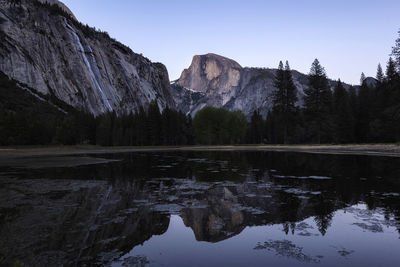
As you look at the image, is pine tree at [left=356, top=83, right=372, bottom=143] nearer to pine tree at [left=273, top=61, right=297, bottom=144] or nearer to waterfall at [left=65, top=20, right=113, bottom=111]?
pine tree at [left=273, top=61, right=297, bottom=144]

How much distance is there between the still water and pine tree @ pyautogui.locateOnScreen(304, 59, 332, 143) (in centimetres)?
5536

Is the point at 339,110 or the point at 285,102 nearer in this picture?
the point at 339,110

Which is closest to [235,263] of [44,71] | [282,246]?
[282,246]

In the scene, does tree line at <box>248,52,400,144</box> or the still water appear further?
tree line at <box>248,52,400,144</box>

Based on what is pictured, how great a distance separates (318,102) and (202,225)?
69298mm

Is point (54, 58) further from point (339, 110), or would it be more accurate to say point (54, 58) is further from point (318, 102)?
point (339, 110)

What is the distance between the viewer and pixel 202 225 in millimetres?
9891

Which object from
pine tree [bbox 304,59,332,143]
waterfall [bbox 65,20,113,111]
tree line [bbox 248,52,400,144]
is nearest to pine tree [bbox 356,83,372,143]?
tree line [bbox 248,52,400,144]

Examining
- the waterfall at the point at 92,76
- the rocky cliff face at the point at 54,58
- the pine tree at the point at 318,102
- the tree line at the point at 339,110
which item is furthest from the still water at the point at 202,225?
the waterfall at the point at 92,76

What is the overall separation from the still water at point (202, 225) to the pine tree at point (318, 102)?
55.4 m

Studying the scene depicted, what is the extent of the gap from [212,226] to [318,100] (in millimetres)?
69594

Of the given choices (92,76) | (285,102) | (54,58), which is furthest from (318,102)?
(54,58)

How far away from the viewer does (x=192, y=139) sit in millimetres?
116125

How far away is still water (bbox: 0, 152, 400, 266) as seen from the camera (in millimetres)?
7027
